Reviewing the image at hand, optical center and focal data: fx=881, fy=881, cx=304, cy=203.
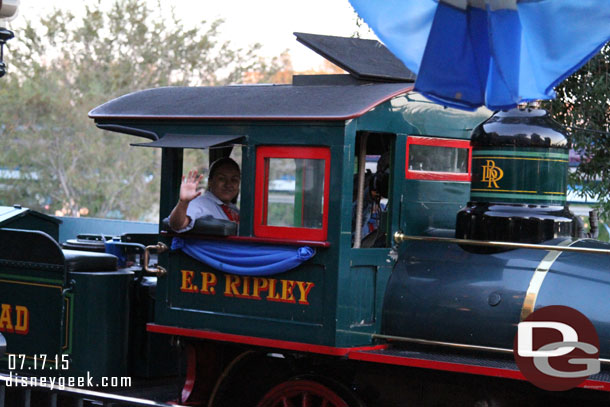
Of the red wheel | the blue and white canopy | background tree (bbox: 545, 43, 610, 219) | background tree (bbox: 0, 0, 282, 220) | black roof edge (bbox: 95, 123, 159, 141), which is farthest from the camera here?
background tree (bbox: 0, 0, 282, 220)

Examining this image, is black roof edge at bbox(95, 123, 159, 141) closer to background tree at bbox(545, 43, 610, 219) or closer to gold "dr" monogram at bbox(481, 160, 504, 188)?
gold "dr" monogram at bbox(481, 160, 504, 188)

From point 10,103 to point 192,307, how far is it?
20.3 meters

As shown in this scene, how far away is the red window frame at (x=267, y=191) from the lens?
535 centimetres

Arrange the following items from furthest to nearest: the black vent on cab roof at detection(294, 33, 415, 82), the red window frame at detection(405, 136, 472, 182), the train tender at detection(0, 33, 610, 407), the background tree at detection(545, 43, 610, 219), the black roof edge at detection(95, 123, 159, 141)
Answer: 1. the background tree at detection(545, 43, 610, 219)
2. the black roof edge at detection(95, 123, 159, 141)
3. the black vent on cab roof at detection(294, 33, 415, 82)
4. the red window frame at detection(405, 136, 472, 182)
5. the train tender at detection(0, 33, 610, 407)

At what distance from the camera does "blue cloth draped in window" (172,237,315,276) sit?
17.7 ft

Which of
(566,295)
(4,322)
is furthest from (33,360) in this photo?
(566,295)

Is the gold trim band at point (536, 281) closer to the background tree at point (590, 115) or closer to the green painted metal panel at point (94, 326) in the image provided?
the green painted metal panel at point (94, 326)

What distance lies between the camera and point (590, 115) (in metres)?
9.17

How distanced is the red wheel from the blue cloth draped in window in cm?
75

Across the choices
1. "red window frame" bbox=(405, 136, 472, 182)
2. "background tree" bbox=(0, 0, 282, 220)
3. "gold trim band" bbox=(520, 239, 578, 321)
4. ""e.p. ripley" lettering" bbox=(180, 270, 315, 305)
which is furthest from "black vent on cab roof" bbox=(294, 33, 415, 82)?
"background tree" bbox=(0, 0, 282, 220)

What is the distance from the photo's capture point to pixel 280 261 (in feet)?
17.8

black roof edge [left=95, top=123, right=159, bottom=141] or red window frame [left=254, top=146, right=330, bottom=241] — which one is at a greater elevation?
black roof edge [left=95, top=123, right=159, bottom=141]

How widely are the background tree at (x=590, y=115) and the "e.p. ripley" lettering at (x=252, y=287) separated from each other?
467cm

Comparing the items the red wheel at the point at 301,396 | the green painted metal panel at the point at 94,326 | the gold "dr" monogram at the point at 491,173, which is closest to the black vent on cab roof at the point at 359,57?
the gold "dr" monogram at the point at 491,173
